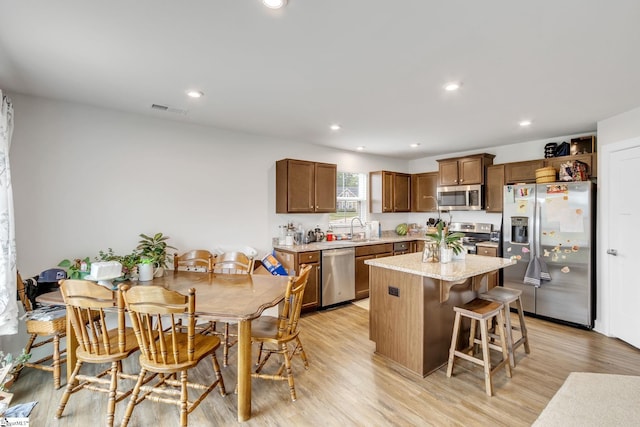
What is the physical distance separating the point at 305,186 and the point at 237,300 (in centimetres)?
268

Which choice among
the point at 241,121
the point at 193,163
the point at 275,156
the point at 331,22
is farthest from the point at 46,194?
the point at 331,22

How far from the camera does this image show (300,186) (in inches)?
181

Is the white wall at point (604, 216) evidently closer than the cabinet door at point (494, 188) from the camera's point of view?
Yes

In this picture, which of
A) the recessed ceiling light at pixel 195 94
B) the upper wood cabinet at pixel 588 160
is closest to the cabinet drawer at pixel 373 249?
the upper wood cabinet at pixel 588 160

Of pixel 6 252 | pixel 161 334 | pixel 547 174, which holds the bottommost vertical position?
pixel 161 334

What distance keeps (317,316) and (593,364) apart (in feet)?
9.65

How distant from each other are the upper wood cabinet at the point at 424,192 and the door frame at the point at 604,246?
→ 250 centimetres

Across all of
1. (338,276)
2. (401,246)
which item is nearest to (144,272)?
(338,276)

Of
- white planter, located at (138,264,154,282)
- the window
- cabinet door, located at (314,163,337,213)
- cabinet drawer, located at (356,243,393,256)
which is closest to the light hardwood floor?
white planter, located at (138,264,154,282)

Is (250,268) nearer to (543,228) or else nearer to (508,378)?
(508,378)

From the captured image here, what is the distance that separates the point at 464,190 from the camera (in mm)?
5270

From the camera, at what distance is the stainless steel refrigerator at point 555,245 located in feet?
12.2

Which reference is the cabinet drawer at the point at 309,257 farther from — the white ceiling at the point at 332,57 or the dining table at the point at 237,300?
the white ceiling at the point at 332,57

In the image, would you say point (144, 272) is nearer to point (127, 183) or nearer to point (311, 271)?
point (127, 183)
